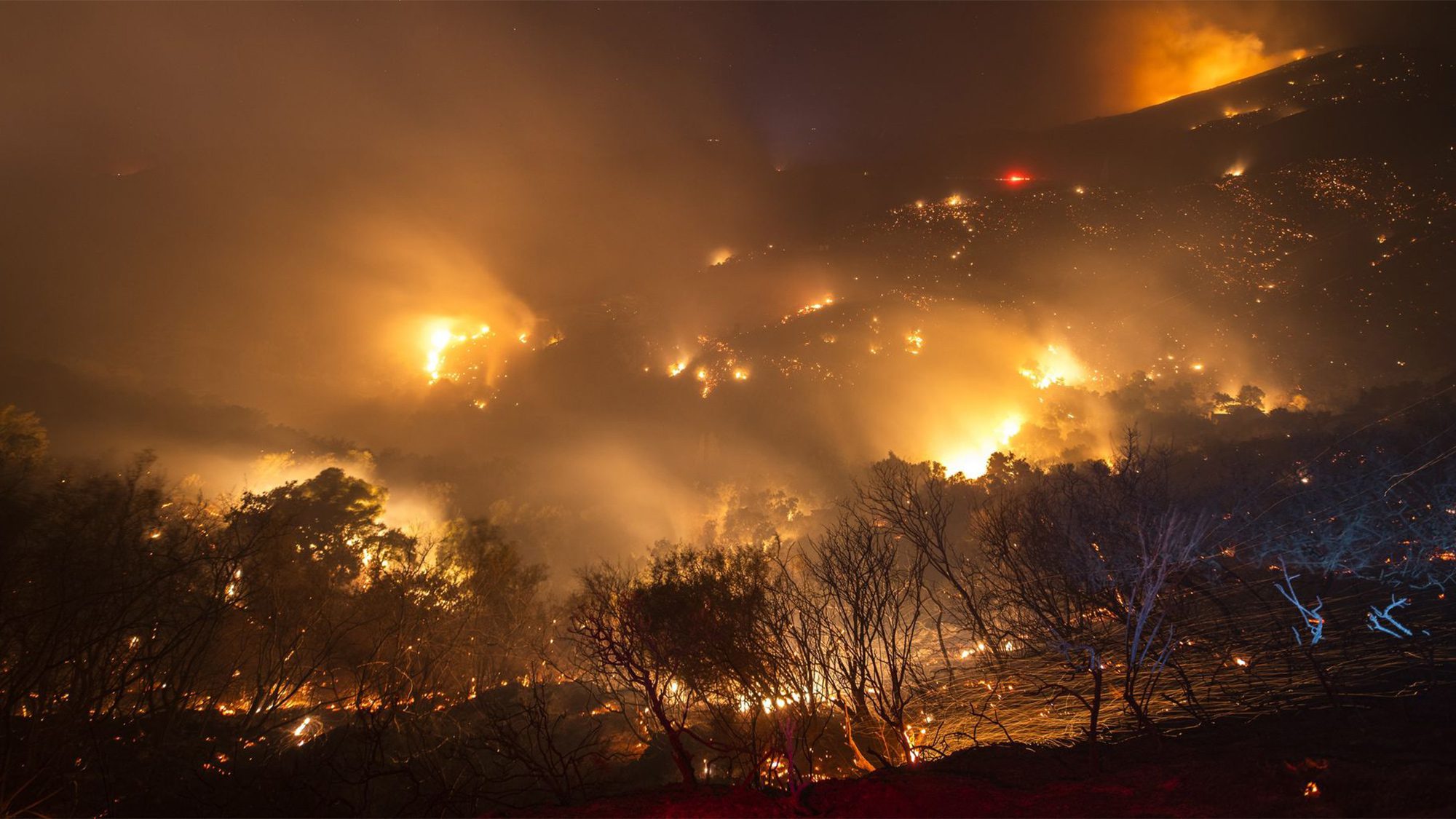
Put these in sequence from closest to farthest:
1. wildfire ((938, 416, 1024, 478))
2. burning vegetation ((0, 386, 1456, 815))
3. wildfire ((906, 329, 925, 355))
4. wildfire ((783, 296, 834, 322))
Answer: burning vegetation ((0, 386, 1456, 815)) → wildfire ((938, 416, 1024, 478)) → wildfire ((906, 329, 925, 355)) → wildfire ((783, 296, 834, 322))

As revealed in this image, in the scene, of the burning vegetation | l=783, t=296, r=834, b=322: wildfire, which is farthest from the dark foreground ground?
l=783, t=296, r=834, b=322: wildfire

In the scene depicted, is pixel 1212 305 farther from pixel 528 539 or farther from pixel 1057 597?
pixel 528 539

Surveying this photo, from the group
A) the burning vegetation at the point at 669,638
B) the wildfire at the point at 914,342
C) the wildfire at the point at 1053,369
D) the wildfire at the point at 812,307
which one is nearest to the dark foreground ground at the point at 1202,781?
the burning vegetation at the point at 669,638

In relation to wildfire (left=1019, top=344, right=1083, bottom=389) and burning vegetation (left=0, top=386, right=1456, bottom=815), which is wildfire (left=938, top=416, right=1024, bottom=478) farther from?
burning vegetation (left=0, top=386, right=1456, bottom=815)

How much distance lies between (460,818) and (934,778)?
24.2 feet

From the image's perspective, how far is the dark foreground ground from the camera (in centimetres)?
584

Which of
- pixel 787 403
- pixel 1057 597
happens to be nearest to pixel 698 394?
pixel 787 403

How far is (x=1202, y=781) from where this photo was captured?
678 centimetres

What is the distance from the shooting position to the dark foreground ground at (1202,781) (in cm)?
584

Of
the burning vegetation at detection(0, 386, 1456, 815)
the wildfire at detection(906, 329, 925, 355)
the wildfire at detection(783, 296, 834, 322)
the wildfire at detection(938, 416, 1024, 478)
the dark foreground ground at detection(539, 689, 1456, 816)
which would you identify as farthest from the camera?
the wildfire at detection(783, 296, 834, 322)

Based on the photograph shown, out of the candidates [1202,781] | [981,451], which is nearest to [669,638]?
[1202,781]

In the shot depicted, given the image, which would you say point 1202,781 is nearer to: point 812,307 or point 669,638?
point 669,638

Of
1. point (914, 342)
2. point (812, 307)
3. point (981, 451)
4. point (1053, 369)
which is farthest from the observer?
point (812, 307)

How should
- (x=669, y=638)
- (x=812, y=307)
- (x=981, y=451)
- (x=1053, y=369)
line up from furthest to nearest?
(x=812, y=307)
(x=1053, y=369)
(x=981, y=451)
(x=669, y=638)
